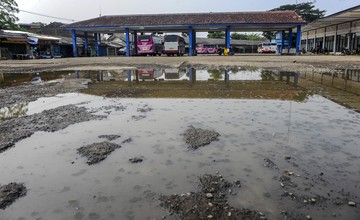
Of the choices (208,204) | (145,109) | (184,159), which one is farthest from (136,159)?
(145,109)

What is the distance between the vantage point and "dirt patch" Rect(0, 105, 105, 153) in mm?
4133

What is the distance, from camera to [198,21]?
→ 34906 millimetres

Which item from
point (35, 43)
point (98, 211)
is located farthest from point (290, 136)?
point (35, 43)

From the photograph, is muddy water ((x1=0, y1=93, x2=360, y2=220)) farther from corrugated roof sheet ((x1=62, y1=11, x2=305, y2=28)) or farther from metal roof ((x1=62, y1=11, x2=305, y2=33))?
corrugated roof sheet ((x1=62, y1=11, x2=305, y2=28))

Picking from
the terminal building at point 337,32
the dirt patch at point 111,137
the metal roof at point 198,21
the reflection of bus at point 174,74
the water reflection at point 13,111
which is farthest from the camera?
the metal roof at point 198,21

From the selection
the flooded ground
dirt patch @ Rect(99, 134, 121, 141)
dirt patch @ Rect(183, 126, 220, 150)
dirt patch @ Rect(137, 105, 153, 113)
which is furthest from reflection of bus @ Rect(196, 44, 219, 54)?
dirt patch @ Rect(99, 134, 121, 141)

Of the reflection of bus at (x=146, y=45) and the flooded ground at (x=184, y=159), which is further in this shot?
the reflection of bus at (x=146, y=45)

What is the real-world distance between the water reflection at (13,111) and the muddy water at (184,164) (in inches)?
56.2

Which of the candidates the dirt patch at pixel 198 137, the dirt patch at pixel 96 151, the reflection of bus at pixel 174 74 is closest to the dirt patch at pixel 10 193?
the dirt patch at pixel 96 151

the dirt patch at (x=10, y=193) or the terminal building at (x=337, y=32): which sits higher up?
the terminal building at (x=337, y=32)

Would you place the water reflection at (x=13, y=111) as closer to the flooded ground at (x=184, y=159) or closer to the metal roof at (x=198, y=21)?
the flooded ground at (x=184, y=159)

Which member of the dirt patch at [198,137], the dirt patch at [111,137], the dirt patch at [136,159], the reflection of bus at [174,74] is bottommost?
the dirt patch at [136,159]

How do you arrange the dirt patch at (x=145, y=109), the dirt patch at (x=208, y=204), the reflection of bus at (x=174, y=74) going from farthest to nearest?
the reflection of bus at (x=174, y=74) < the dirt patch at (x=145, y=109) < the dirt patch at (x=208, y=204)

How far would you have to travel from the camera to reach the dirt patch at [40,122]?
4.13m
